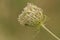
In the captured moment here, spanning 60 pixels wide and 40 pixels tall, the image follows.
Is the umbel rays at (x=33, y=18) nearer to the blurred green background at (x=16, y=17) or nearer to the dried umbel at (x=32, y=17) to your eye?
the dried umbel at (x=32, y=17)

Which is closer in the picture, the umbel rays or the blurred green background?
the umbel rays

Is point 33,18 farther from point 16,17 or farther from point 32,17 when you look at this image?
point 16,17

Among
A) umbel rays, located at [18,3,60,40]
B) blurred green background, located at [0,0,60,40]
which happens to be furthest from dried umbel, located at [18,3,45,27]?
blurred green background, located at [0,0,60,40]

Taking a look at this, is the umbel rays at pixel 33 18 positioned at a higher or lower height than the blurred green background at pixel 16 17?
lower

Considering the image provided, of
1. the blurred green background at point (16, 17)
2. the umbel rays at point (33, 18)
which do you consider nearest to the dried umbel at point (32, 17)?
the umbel rays at point (33, 18)

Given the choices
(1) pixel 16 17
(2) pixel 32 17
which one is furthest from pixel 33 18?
(1) pixel 16 17

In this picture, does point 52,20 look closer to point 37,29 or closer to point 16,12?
point 16,12

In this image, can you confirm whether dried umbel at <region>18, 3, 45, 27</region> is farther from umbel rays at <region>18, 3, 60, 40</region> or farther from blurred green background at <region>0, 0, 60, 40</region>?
blurred green background at <region>0, 0, 60, 40</region>

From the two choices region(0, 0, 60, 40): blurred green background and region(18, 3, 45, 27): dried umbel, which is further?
region(0, 0, 60, 40): blurred green background

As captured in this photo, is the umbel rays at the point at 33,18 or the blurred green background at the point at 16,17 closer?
the umbel rays at the point at 33,18

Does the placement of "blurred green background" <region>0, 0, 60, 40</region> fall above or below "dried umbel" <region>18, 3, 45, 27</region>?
above
